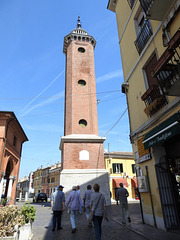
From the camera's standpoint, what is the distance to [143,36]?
766cm

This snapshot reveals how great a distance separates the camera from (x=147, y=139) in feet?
20.6

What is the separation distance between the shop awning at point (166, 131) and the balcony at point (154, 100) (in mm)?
909

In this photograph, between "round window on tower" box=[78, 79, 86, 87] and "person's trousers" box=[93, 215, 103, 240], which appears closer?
"person's trousers" box=[93, 215, 103, 240]

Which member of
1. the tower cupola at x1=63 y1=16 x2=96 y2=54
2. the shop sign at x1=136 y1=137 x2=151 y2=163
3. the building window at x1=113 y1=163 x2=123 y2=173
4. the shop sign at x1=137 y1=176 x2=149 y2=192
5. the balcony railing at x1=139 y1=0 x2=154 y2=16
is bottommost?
the shop sign at x1=137 y1=176 x2=149 y2=192

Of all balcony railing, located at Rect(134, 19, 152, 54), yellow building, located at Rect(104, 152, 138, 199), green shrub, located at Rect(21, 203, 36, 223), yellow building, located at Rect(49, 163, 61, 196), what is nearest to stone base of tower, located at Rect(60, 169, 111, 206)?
green shrub, located at Rect(21, 203, 36, 223)

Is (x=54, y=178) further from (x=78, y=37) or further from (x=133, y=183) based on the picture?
(x=78, y=37)

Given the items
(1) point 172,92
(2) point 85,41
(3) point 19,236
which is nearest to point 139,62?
(1) point 172,92

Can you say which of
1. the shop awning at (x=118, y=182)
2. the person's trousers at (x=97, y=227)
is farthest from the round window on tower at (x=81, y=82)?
the person's trousers at (x=97, y=227)

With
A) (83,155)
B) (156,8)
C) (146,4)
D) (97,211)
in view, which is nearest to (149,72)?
(156,8)

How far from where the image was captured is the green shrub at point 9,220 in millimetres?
4719

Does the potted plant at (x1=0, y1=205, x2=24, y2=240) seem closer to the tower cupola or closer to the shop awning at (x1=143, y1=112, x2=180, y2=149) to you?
the shop awning at (x1=143, y1=112, x2=180, y2=149)

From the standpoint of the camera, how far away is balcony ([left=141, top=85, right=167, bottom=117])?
605cm

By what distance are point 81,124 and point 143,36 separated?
11.7 meters

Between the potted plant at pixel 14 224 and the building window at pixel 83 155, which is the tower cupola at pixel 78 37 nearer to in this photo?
the building window at pixel 83 155
